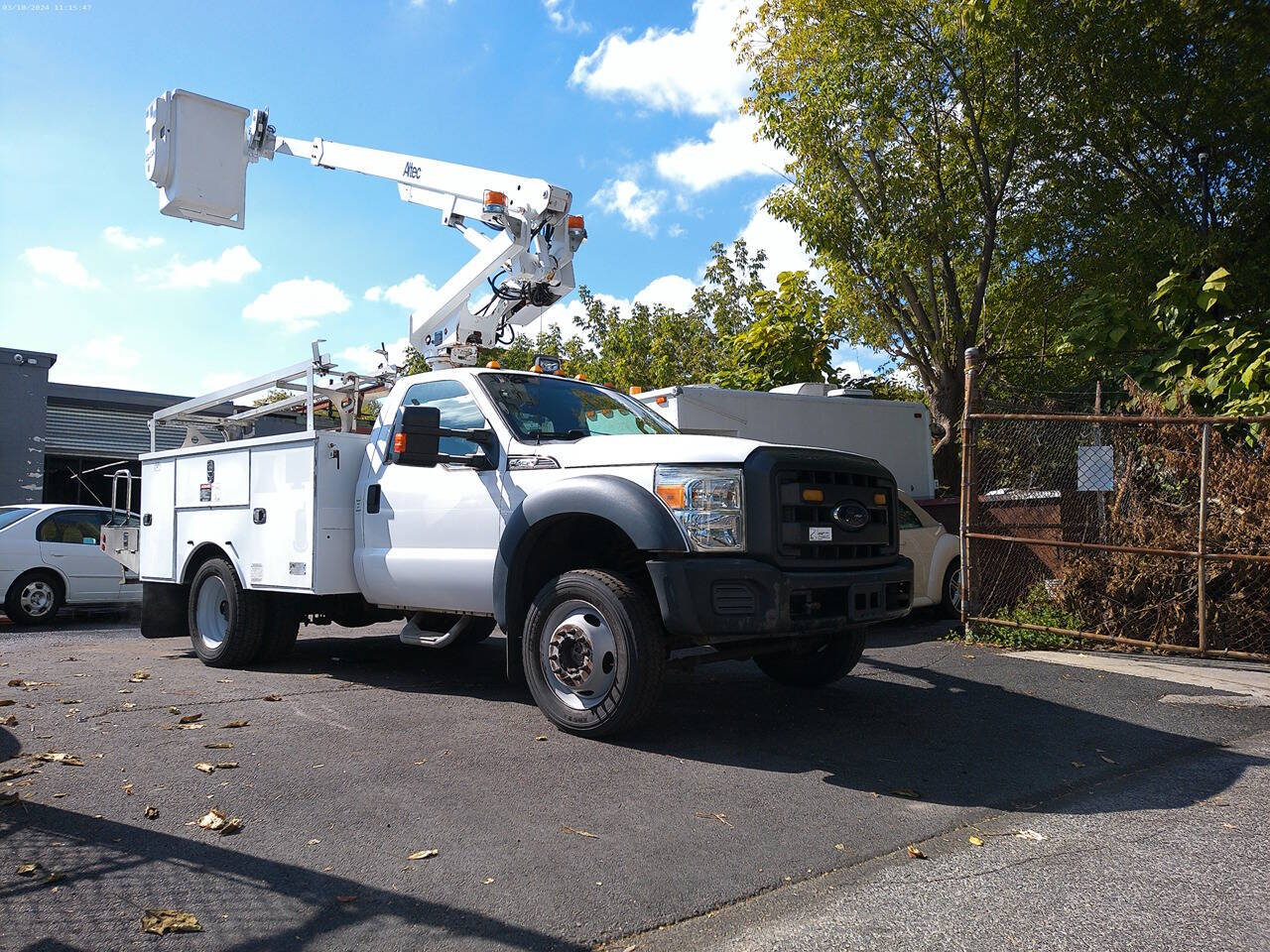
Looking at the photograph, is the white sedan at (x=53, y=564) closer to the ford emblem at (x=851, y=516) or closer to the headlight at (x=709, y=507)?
the headlight at (x=709, y=507)

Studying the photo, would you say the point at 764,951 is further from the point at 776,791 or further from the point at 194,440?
the point at 194,440

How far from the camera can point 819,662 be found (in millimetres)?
6762

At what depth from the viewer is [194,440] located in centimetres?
998

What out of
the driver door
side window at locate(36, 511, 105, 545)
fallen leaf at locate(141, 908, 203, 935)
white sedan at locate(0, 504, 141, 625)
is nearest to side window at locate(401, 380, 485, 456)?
the driver door

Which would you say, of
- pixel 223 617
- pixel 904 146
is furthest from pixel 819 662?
pixel 904 146

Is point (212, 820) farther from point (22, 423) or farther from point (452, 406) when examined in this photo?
point (22, 423)

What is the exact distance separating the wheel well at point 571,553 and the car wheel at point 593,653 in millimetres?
259

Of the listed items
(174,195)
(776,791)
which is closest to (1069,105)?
(174,195)

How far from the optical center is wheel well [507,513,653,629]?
230 inches

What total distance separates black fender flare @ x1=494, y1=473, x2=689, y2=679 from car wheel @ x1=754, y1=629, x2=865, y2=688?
1730 mm

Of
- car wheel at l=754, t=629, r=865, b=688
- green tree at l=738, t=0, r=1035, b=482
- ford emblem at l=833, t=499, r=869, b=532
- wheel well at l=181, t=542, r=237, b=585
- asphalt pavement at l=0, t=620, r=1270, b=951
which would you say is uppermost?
green tree at l=738, t=0, r=1035, b=482

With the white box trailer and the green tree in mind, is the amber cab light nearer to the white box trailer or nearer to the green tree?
the white box trailer

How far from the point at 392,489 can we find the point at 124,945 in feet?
13.6

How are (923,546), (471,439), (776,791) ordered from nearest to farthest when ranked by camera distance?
(776,791), (471,439), (923,546)
